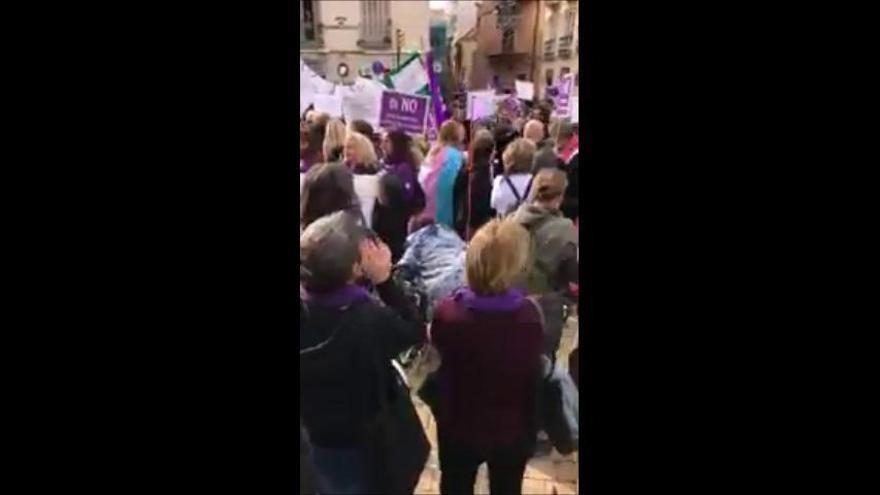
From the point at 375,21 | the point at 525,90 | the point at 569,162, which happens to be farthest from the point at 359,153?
the point at 375,21

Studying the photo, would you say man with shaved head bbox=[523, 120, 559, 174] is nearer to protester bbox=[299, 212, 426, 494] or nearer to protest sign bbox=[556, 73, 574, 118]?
protest sign bbox=[556, 73, 574, 118]

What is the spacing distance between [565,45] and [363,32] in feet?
3.20

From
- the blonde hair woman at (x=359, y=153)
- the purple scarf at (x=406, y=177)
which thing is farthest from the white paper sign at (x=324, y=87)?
the purple scarf at (x=406, y=177)

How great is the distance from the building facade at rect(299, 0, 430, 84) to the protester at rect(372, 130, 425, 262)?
0.27 metres

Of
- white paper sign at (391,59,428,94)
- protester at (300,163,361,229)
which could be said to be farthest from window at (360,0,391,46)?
protester at (300,163,361,229)

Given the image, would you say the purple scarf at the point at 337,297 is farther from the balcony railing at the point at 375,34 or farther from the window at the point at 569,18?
the balcony railing at the point at 375,34

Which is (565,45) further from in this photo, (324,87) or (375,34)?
(375,34)

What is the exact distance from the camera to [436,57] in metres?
2.36

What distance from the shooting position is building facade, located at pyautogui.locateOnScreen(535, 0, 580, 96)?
1936 millimetres
